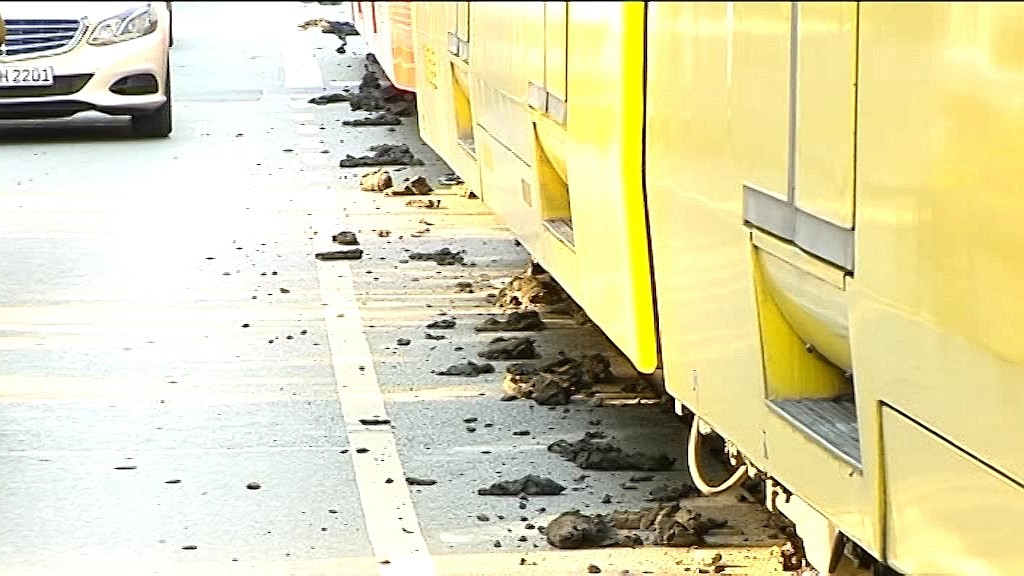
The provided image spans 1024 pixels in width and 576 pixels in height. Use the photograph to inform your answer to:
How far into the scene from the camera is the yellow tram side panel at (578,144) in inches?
202

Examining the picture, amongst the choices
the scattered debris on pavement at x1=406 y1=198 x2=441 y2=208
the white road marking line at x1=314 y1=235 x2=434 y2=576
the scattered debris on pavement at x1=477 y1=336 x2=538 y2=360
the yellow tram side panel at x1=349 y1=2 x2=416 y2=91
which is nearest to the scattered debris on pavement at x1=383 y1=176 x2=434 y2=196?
the scattered debris on pavement at x1=406 y1=198 x2=441 y2=208

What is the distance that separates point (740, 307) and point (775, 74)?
2.15 ft

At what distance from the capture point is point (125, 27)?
50.9 ft

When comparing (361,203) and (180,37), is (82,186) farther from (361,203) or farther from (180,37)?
(180,37)

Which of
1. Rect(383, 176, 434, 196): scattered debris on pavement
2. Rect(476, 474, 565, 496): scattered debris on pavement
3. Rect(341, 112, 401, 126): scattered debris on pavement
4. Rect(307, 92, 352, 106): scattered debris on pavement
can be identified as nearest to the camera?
Rect(476, 474, 565, 496): scattered debris on pavement

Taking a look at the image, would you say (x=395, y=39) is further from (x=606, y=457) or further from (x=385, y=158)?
(x=606, y=457)

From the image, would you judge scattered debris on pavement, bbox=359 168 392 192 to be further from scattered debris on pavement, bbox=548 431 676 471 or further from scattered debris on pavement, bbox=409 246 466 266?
scattered debris on pavement, bbox=548 431 676 471

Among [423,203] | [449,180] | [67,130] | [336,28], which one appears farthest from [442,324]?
[336,28]

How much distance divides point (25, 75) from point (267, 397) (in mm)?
8356

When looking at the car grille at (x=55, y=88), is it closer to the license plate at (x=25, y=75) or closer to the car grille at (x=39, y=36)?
the license plate at (x=25, y=75)

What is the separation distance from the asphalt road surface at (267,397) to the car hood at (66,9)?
186 centimetres

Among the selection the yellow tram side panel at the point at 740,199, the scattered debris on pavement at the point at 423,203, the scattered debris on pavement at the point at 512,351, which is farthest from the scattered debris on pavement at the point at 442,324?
the yellow tram side panel at the point at 740,199

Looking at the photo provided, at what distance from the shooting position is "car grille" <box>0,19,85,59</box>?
1525 centimetres

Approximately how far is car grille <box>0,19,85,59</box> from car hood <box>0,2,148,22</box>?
72 millimetres
